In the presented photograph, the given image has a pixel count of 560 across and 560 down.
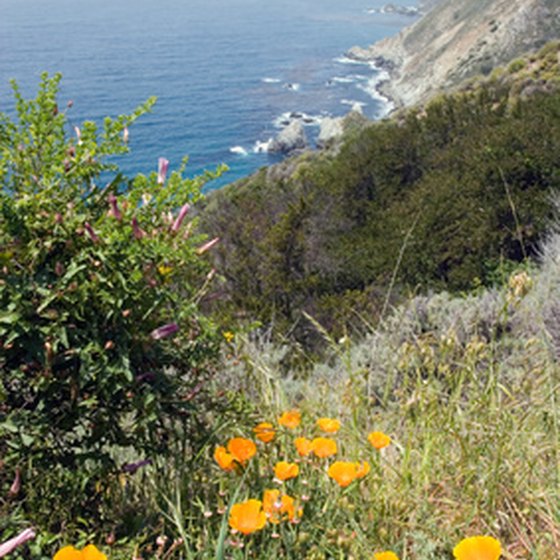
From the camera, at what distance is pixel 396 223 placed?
47.1 ft

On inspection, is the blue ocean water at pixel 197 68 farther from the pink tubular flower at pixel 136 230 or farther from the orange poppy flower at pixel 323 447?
the orange poppy flower at pixel 323 447

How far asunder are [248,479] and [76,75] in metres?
78.1

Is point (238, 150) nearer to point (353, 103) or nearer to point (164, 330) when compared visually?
point (353, 103)

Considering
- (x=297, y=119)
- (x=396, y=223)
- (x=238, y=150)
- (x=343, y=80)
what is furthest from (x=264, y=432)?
(x=343, y=80)

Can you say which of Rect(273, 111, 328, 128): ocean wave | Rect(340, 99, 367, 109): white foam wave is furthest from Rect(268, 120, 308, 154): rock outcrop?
Rect(340, 99, 367, 109): white foam wave

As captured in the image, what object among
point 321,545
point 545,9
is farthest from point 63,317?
point 545,9

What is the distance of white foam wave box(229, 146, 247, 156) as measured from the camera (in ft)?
173

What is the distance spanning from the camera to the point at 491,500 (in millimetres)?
1960

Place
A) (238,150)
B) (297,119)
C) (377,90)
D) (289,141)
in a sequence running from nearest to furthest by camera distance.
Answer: (289,141)
(238,150)
(297,119)
(377,90)

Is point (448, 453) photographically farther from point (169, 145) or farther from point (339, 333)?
point (169, 145)

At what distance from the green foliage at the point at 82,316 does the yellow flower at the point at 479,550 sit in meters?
0.96

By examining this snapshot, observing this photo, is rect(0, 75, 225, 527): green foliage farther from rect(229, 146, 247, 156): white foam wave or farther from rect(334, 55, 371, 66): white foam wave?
rect(334, 55, 371, 66): white foam wave

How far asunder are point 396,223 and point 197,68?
7325 centimetres

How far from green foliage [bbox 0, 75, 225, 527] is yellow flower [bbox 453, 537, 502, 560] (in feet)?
3.15
